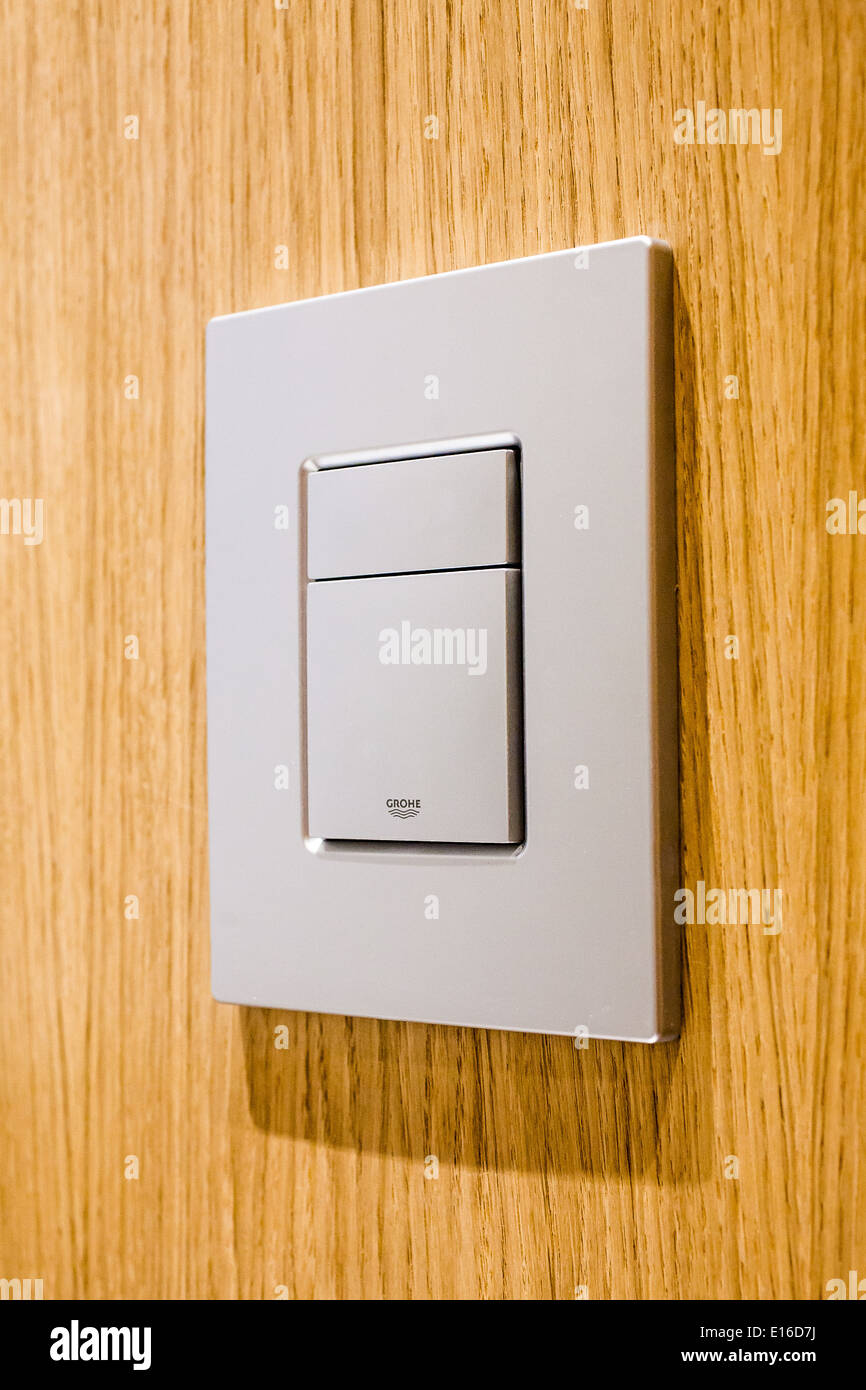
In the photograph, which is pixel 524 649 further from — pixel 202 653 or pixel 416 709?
pixel 202 653

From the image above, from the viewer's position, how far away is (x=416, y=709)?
0.43 meters

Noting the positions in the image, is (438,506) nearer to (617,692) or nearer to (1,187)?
(617,692)

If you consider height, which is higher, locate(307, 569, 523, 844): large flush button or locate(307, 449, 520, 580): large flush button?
locate(307, 449, 520, 580): large flush button

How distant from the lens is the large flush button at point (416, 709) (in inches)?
16.5

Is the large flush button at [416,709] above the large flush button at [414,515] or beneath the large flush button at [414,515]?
beneath

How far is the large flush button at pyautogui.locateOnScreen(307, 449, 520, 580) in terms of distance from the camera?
0.42 meters

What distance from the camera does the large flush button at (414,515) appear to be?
42 centimetres

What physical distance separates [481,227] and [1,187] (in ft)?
0.87

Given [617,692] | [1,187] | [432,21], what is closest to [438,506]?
[617,692]

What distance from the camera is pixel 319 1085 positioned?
0.49m

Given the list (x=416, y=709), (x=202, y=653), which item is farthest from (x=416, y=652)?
(x=202, y=653)

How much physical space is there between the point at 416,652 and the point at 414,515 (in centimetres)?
5

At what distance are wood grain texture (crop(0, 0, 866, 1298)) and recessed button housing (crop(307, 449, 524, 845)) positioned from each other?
6 centimetres

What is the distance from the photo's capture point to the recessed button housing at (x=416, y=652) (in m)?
0.42
